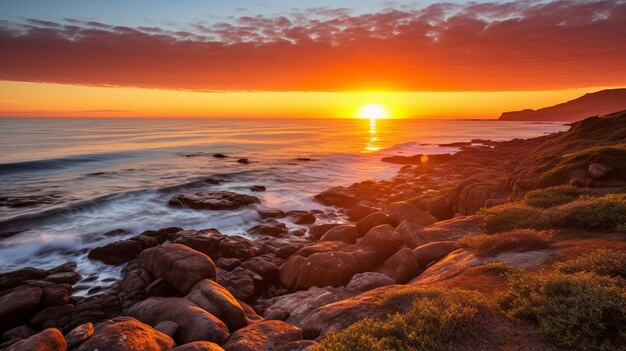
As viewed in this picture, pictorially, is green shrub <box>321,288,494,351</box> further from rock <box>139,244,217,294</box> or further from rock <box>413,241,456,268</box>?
rock <box>139,244,217,294</box>

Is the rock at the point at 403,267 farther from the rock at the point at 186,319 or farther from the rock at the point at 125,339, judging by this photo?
the rock at the point at 125,339

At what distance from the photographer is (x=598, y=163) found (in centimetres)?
1506

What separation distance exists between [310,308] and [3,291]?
1230cm

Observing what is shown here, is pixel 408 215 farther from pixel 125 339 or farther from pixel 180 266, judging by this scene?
pixel 125 339

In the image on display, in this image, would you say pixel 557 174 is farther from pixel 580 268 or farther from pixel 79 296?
pixel 79 296

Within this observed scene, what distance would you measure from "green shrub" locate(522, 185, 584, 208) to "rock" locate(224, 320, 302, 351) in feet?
33.5

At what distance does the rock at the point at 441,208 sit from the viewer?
774 inches

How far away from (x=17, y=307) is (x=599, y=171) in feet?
73.3

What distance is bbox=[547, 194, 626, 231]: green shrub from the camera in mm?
9000

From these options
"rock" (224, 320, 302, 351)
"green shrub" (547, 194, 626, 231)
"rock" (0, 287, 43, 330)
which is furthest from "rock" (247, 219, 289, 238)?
"green shrub" (547, 194, 626, 231)

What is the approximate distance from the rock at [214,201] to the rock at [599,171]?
21.1 m

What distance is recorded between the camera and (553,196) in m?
12.6

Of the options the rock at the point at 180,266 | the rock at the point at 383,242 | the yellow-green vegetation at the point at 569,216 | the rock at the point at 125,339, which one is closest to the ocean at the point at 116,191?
the rock at the point at 180,266

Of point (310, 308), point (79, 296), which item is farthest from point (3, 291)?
point (310, 308)
